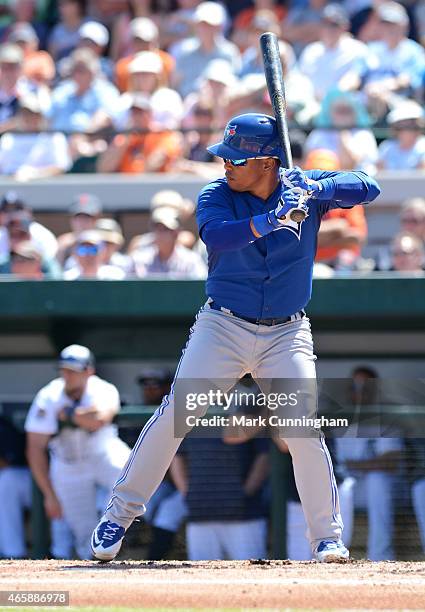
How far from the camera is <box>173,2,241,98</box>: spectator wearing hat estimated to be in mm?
10594

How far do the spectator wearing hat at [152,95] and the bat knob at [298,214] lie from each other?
18.1 ft

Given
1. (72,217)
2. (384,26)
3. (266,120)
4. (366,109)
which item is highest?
(384,26)

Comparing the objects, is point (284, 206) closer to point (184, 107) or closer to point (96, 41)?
point (184, 107)

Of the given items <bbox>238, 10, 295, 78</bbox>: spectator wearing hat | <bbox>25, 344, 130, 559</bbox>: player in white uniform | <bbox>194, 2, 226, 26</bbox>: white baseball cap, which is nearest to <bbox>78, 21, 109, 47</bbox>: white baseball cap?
<bbox>194, 2, 226, 26</bbox>: white baseball cap

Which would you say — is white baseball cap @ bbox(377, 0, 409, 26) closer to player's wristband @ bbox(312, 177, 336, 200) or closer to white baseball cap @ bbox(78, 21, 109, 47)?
white baseball cap @ bbox(78, 21, 109, 47)

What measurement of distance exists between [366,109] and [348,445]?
350 cm

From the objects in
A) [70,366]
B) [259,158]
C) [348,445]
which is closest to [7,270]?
[70,366]

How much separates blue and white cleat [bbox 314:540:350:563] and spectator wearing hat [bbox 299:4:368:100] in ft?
19.5

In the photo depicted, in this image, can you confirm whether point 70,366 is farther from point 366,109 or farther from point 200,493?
point 366,109

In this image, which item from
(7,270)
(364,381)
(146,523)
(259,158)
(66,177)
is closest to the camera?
(259,158)

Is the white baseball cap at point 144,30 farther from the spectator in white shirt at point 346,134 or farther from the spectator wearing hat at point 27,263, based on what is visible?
the spectator wearing hat at point 27,263

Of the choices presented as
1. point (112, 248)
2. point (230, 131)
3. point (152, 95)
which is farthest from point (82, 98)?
point (230, 131)

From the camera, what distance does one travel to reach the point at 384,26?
1057 cm

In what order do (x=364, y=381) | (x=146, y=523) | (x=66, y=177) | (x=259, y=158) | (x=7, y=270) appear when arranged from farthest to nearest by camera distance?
(x=66, y=177) → (x=7, y=270) → (x=364, y=381) → (x=146, y=523) → (x=259, y=158)
